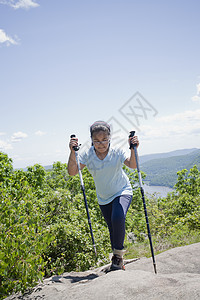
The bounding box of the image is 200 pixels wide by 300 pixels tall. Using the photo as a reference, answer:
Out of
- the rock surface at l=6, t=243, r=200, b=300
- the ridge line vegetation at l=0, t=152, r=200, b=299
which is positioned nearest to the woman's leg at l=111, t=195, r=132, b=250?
the rock surface at l=6, t=243, r=200, b=300

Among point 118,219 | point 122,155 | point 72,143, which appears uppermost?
point 72,143

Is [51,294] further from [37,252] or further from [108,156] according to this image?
[108,156]

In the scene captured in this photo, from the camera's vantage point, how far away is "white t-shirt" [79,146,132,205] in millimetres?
4117

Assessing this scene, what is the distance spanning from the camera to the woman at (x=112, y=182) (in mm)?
4031

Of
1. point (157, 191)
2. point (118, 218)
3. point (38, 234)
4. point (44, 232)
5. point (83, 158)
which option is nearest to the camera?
point (38, 234)

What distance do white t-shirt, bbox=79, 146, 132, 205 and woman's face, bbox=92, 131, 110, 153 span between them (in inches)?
4.9

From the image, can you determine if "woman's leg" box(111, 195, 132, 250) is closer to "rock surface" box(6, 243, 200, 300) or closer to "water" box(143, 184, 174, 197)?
"rock surface" box(6, 243, 200, 300)

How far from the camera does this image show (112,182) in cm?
412

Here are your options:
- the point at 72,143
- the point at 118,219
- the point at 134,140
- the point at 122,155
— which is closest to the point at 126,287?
the point at 118,219

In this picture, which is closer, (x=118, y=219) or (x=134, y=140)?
(x=118, y=219)

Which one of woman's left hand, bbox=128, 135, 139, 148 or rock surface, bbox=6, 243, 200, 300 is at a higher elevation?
woman's left hand, bbox=128, 135, 139, 148

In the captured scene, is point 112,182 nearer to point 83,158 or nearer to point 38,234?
point 83,158

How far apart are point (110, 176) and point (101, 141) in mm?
577

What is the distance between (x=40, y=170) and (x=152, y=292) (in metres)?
7.96
